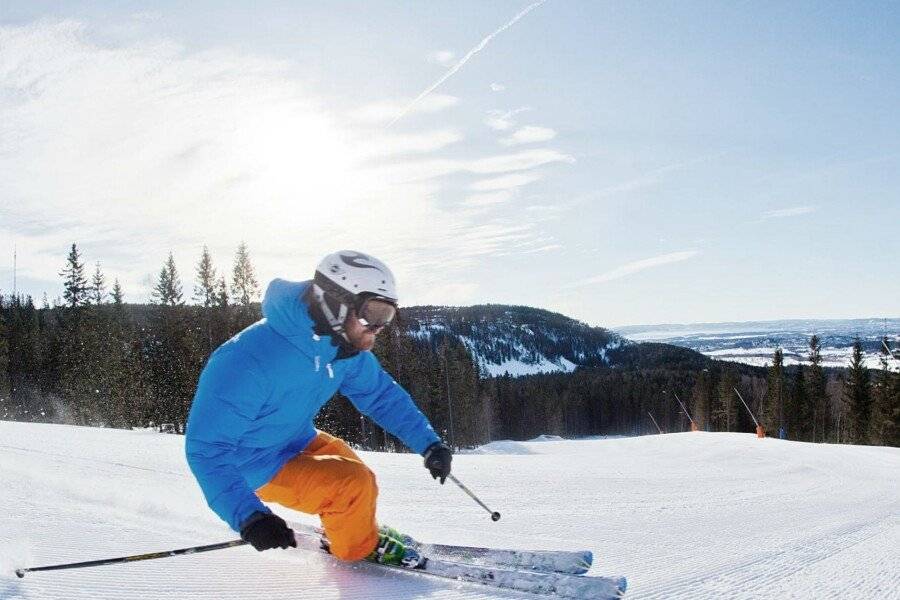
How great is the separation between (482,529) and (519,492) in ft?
6.02

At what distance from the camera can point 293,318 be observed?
2832 mm

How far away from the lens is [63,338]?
166 ft

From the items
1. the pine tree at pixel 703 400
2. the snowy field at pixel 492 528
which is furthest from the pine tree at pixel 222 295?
the pine tree at pixel 703 400

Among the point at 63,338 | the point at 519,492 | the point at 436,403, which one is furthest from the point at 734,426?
the point at 519,492

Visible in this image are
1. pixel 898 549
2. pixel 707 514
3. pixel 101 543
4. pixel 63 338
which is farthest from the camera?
pixel 63 338

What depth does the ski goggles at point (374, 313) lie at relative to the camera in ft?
9.66

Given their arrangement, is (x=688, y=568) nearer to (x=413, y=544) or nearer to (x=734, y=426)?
(x=413, y=544)

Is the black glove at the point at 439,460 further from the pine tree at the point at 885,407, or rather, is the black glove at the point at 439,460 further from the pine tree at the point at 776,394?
the pine tree at the point at 776,394

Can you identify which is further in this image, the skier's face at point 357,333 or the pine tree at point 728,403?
the pine tree at point 728,403

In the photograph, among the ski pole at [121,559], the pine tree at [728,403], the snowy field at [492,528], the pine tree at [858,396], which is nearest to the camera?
the ski pole at [121,559]

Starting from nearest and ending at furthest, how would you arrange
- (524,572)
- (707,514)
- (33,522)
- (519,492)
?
(524,572) → (33,522) → (707,514) → (519,492)

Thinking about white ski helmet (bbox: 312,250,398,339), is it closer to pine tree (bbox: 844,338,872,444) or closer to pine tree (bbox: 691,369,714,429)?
pine tree (bbox: 844,338,872,444)

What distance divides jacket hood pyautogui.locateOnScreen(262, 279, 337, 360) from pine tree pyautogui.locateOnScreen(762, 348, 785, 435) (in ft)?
205

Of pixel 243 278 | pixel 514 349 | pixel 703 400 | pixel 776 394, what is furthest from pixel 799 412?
pixel 514 349
